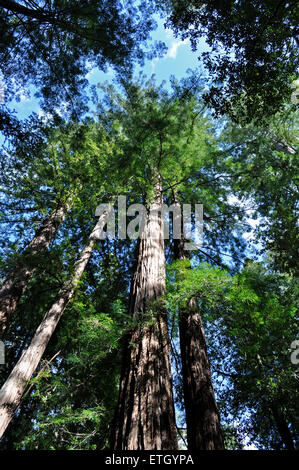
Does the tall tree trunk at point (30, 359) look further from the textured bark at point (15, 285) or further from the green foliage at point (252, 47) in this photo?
the green foliage at point (252, 47)

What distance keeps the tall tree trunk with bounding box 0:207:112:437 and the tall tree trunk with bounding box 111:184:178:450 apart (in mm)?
2425

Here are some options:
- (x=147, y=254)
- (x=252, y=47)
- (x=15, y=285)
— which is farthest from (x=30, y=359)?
(x=252, y=47)

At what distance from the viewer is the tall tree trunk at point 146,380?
1918mm

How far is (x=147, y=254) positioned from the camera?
12.9 ft

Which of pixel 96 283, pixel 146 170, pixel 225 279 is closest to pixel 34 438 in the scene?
pixel 225 279

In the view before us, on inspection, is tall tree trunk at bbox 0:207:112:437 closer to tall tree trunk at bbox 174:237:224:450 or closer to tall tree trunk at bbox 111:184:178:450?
tall tree trunk at bbox 111:184:178:450

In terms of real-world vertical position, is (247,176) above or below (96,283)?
above

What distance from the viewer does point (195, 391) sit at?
3.27m

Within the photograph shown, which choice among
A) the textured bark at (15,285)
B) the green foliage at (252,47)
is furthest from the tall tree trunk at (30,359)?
the green foliage at (252,47)
